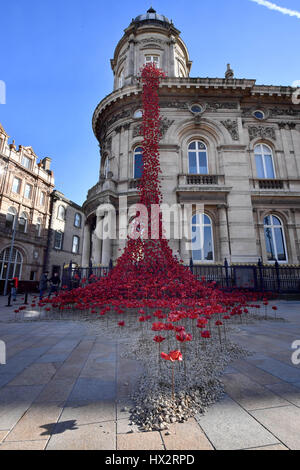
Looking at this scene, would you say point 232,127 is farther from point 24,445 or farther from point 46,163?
point 46,163

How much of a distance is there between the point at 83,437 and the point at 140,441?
1.38ft

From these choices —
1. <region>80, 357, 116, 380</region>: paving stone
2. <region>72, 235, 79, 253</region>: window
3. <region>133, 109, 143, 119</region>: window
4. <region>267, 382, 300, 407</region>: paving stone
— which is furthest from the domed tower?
<region>267, 382, 300, 407</region>: paving stone

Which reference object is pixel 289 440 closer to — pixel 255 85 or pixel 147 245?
pixel 147 245

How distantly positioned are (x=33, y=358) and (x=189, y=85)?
60.8 ft

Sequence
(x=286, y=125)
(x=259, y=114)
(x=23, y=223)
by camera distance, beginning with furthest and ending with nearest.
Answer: (x=23, y=223) → (x=259, y=114) → (x=286, y=125)

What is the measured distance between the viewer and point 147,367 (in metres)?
2.88

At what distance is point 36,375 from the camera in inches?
106

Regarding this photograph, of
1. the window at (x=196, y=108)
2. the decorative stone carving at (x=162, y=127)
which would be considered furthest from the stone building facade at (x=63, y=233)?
the window at (x=196, y=108)

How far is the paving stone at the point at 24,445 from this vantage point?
4.82ft

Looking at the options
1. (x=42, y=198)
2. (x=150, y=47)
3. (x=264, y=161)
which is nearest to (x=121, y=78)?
(x=150, y=47)

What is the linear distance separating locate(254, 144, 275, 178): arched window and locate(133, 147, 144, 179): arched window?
857cm

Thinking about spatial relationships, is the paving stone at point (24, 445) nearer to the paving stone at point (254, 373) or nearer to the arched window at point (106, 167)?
the paving stone at point (254, 373)

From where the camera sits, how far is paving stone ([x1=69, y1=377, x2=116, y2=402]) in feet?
7.02
